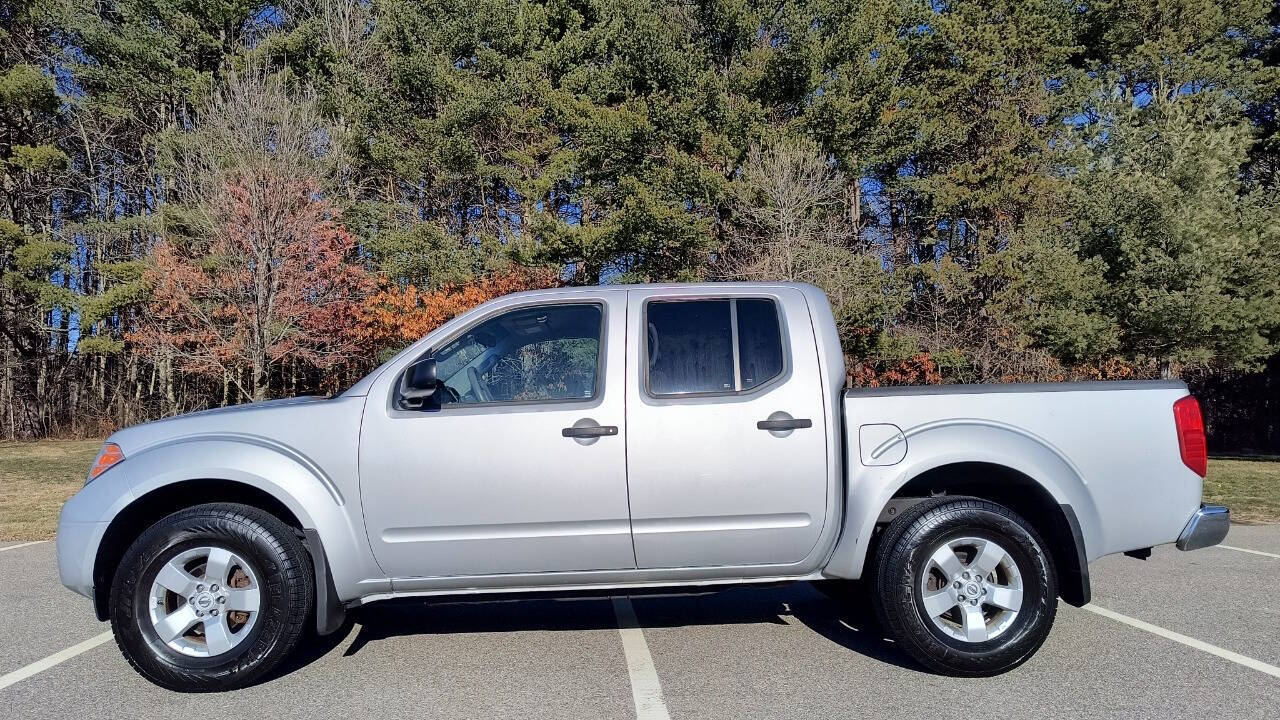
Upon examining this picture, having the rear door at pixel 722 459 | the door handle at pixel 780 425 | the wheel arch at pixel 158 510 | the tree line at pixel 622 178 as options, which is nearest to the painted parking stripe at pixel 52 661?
the wheel arch at pixel 158 510

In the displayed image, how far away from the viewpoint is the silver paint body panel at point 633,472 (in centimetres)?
412

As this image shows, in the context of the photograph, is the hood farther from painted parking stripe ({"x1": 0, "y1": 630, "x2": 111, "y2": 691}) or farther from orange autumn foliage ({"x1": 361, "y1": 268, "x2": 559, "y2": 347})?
orange autumn foliage ({"x1": 361, "y1": 268, "x2": 559, "y2": 347})

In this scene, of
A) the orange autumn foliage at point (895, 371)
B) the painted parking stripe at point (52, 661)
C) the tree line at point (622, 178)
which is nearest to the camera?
the painted parking stripe at point (52, 661)

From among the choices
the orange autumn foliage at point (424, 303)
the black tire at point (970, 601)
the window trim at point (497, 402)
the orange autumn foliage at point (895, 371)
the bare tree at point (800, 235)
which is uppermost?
the bare tree at point (800, 235)

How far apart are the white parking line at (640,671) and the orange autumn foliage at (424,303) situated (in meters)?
20.3

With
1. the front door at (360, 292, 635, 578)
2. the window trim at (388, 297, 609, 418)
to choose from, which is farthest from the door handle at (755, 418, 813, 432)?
the window trim at (388, 297, 609, 418)

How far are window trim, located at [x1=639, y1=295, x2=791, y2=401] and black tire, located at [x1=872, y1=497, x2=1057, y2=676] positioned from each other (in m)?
1.00

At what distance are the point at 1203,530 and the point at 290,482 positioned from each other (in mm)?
4733

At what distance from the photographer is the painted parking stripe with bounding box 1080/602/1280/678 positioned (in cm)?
416

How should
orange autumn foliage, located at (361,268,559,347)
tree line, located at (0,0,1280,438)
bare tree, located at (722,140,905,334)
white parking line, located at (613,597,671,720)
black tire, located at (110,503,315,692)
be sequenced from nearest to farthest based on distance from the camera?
white parking line, located at (613,597,671,720) < black tire, located at (110,503,315,692) < tree line, located at (0,0,1280,438) < bare tree, located at (722,140,905,334) < orange autumn foliage, located at (361,268,559,347)

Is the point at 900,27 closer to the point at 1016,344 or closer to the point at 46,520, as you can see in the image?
the point at 1016,344

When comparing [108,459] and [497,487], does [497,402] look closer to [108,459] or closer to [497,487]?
[497,487]

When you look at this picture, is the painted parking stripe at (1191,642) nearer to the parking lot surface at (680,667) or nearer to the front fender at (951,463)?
the parking lot surface at (680,667)

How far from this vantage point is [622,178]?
25734 mm
